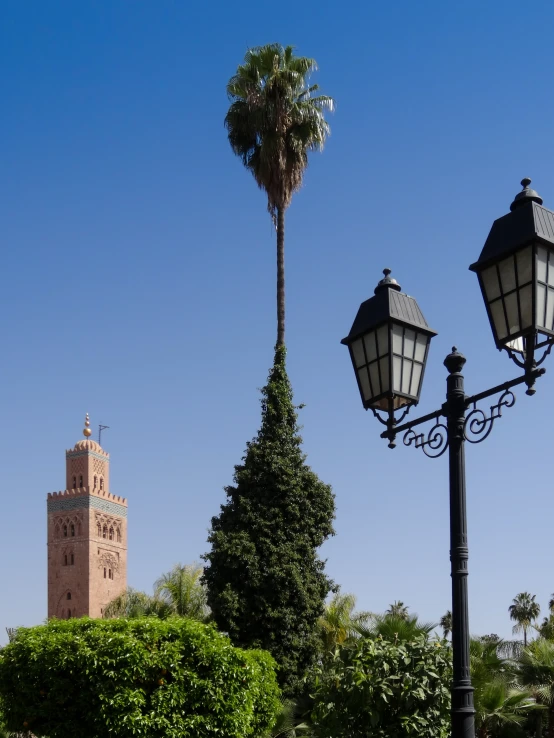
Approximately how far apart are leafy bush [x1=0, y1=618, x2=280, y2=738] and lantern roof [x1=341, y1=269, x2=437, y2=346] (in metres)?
11.9

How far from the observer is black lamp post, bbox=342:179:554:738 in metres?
4.77

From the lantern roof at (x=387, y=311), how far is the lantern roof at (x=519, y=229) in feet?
2.14

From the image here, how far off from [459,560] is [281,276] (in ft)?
65.3

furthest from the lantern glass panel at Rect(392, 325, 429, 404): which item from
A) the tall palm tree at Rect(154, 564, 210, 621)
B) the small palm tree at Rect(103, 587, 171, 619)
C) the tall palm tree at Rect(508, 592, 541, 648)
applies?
the tall palm tree at Rect(508, 592, 541, 648)

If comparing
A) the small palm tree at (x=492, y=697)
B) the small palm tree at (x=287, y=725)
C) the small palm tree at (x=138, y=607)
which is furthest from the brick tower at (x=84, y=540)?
the small palm tree at (x=492, y=697)

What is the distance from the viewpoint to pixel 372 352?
5.62 m

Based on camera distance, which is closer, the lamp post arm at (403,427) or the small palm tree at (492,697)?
the lamp post arm at (403,427)

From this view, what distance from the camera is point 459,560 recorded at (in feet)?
16.8

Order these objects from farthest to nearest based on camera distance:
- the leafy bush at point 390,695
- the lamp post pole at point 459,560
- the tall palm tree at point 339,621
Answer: the tall palm tree at point 339,621, the leafy bush at point 390,695, the lamp post pole at point 459,560

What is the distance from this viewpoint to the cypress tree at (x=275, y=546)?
66.4ft

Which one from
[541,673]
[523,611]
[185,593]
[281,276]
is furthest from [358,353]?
[523,611]

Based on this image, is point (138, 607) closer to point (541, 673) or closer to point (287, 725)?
point (287, 725)

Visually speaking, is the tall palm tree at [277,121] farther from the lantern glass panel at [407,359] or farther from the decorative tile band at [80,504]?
the decorative tile band at [80,504]

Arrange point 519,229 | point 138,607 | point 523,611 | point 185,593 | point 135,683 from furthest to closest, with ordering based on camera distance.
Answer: point 523,611, point 185,593, point 138,607, point 135,683, point 519,229
